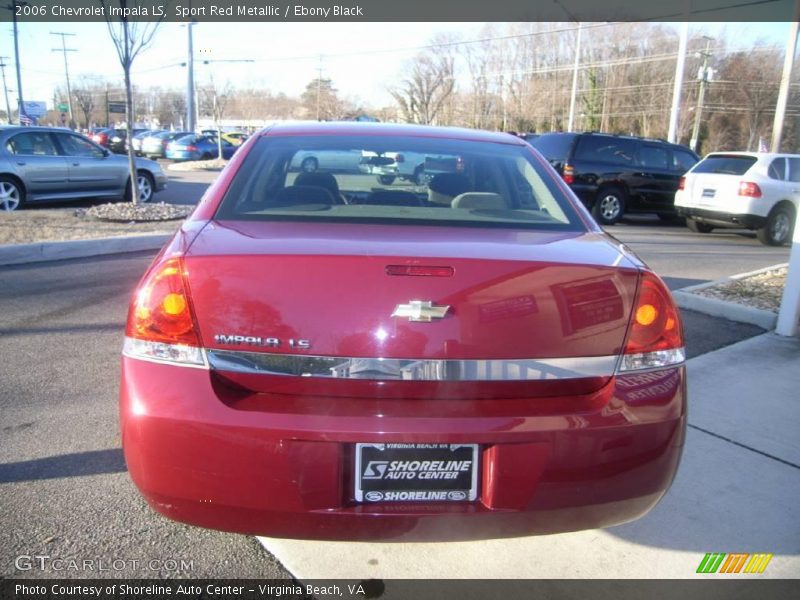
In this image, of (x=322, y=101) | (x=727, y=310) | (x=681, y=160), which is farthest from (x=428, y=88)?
(x=727, y=310)

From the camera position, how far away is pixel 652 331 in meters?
2.01

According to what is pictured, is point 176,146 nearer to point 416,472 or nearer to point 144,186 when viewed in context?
point 144,186

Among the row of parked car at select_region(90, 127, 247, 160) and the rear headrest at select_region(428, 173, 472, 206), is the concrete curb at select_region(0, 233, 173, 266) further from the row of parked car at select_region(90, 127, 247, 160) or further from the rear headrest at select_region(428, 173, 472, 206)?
the row of parked car at select_region(90, 127, 247, 160)

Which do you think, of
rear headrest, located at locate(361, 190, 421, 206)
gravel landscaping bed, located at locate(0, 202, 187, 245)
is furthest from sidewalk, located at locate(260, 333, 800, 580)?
gravel landscaping bed, located at locate(0, 202, 187, 245)

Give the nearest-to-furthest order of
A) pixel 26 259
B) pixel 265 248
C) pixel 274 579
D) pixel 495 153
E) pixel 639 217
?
pixel 265 248 < pixel 274 579 < pixel 495 153 < pixel 26 259 < pixel 639 217

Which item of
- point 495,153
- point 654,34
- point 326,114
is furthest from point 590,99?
point 495,153

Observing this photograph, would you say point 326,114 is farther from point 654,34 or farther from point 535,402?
point 535,402

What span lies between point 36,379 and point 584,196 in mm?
10760

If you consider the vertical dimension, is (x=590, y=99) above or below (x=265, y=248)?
above

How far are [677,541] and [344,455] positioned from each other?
5.24ft

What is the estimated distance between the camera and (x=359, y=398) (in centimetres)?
188

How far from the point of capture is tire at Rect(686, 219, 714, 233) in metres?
12.4

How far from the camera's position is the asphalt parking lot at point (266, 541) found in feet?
7.65

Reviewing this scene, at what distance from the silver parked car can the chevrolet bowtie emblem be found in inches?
416
